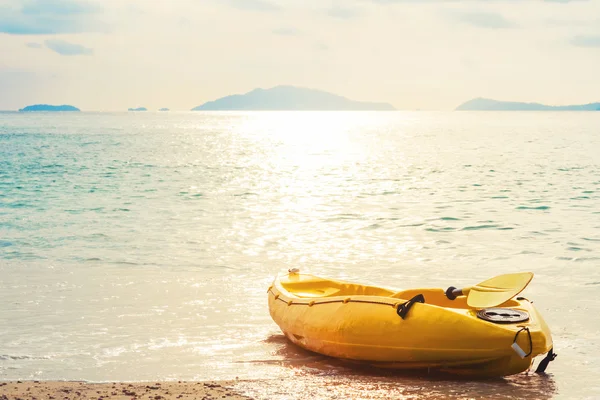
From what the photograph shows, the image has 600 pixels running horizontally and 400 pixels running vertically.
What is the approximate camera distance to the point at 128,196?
24828 mm

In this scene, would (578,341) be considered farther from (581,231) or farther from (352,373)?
(581,231)

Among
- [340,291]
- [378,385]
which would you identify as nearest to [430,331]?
[378,385]

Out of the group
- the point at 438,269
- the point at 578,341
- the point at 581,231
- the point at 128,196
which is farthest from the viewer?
the point at 128,196

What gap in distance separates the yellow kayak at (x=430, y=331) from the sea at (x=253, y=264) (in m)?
0.19

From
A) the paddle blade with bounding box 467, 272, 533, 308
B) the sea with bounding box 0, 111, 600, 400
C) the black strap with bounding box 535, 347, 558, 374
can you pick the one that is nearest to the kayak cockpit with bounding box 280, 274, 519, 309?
the paddle blade with bounding box 467, 272, 533, 308

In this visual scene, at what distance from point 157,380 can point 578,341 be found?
4.92 meters

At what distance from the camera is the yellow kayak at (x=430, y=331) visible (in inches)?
259

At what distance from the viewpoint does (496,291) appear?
289 inches

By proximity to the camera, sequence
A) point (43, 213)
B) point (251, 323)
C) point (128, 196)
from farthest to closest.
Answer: point (128, 196)
point (43, 213)
point (251, 323)

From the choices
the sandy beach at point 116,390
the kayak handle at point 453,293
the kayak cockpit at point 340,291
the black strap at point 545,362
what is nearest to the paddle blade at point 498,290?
the kayak handle at point 453,293

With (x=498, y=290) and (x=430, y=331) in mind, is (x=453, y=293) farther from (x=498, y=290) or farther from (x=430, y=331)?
(x=430, y=331)

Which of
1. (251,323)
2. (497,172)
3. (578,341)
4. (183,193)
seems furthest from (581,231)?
(497,172)

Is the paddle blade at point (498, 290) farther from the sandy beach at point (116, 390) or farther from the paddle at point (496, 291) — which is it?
the sandy beach at point (116, 390)

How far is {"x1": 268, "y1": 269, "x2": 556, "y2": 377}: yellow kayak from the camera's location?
6574 mm
